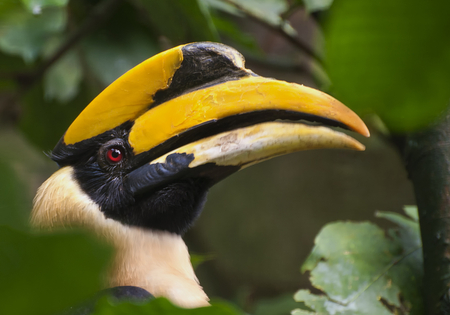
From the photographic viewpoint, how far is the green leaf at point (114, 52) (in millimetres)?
1812

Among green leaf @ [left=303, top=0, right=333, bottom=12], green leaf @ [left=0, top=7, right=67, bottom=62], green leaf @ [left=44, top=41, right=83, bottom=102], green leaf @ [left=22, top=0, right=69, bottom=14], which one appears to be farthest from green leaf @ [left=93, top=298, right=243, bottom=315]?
green leaf @ [left=44, top=41, right=83, bottom=102]

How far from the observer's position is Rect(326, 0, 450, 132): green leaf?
0.74ft

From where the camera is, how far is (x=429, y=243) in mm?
1104

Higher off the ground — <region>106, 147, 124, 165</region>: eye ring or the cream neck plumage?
<region>106, 147, 124, 165</region>: eye ring

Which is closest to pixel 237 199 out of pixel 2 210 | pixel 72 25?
pixel 72 25

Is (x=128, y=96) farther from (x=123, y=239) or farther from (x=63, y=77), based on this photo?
(x=63, y=77)

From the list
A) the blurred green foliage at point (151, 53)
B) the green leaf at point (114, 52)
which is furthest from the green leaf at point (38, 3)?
the green leaf at point (114, 52)

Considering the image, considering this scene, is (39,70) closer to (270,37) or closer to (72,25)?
(72,25)

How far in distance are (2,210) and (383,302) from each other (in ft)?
3.69

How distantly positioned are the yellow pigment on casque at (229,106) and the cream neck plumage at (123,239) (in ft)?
0.71

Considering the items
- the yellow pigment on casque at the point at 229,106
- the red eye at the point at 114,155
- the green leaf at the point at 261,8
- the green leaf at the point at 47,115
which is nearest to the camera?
the yellow pigment on casque at the point at 229,106

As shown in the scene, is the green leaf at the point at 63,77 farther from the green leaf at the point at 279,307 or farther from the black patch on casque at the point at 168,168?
the green leaf at the point at 279,307

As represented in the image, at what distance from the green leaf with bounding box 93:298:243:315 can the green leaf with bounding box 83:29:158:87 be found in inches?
60.4

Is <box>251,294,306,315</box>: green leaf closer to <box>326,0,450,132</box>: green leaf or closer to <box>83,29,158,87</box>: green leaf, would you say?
<box>83,29,158,87</box>: green leaf
